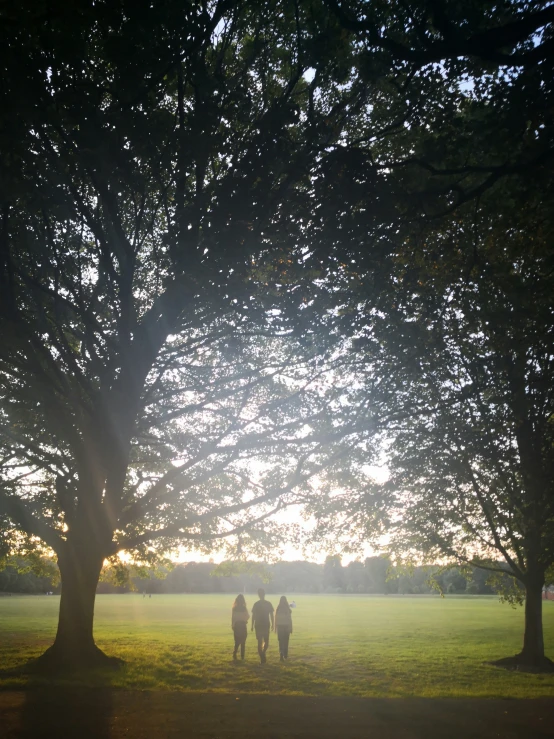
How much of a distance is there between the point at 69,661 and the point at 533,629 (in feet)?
49.2

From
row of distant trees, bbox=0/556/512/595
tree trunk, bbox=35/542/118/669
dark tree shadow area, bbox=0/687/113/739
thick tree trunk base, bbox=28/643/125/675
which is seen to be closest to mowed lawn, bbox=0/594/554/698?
thick tree trunk base, bbox=28/643/125/675

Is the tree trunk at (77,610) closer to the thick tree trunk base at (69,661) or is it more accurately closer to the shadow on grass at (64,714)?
the thick tree trunk base at (69,661)

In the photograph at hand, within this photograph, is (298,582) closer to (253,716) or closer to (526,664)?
(526,664)

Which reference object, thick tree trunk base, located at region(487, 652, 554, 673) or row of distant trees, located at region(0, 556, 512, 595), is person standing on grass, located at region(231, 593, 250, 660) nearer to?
thick tree trunk base, located at region(487, 652, 554, 673)

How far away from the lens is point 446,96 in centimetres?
900

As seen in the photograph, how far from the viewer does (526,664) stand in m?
19.0

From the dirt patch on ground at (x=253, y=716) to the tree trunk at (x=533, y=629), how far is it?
8.43 metres

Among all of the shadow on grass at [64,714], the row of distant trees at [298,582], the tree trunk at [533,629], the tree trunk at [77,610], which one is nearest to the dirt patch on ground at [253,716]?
the shadow on grass at [64,714]

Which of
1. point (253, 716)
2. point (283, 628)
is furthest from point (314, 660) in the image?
point (253, 716)

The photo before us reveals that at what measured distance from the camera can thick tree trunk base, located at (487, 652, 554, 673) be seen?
18484mm

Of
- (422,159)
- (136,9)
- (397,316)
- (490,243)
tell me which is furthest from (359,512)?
(136,9)

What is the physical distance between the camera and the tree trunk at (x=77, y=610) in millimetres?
15039

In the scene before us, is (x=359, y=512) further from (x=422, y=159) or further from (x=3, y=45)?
(x=3, y=45)

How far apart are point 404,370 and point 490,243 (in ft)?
12.9
